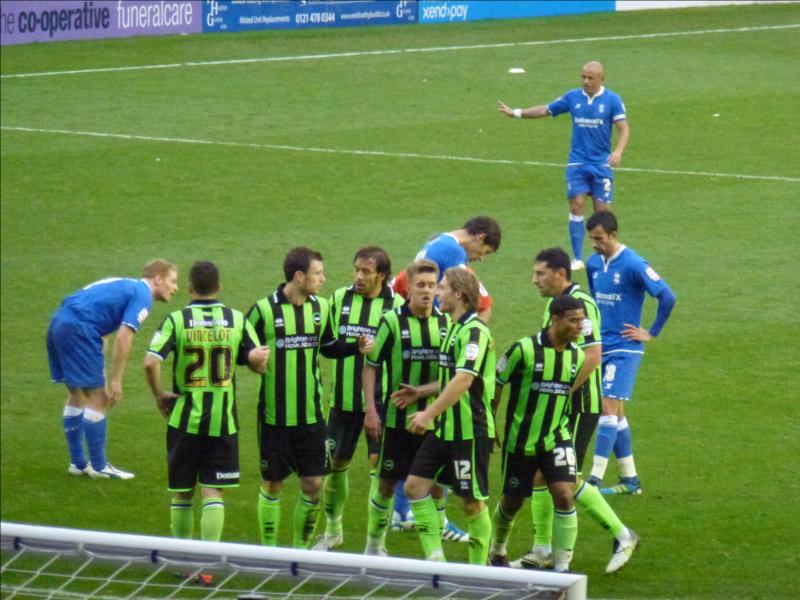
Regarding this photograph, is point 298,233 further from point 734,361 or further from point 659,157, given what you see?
point 734,361

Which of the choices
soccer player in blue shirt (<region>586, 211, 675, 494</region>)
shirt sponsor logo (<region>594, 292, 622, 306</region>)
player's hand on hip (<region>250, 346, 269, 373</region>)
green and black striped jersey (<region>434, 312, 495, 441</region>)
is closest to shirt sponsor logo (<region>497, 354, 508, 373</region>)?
green and black striped jersey (<region>434, 312, 495, 441</region>)

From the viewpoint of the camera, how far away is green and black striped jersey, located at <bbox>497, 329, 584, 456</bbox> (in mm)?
7348

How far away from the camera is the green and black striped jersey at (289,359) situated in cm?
775

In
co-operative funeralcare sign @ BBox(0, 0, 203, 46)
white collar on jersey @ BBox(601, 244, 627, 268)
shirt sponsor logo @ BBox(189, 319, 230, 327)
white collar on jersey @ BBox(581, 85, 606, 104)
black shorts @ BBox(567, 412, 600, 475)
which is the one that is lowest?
black shorts @ BBox(567, 412, 600, 475)

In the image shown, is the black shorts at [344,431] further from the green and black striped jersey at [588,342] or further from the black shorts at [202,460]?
the green and black striped jersey at [588,342]

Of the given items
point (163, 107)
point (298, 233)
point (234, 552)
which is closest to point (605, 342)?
point (234, 552)

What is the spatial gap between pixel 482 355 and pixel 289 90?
1554 centimetres

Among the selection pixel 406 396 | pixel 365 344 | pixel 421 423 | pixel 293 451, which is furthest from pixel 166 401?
pixel 421 423

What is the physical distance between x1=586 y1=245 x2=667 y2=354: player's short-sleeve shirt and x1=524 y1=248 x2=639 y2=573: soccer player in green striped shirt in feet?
2.85

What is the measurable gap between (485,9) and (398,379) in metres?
21.2

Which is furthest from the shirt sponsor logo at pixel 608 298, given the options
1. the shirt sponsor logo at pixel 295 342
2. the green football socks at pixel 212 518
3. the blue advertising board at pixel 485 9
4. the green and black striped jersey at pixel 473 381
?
the blue advertising board at pixel 485 9

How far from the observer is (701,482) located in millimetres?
9141

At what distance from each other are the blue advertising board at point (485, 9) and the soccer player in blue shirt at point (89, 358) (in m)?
19.2

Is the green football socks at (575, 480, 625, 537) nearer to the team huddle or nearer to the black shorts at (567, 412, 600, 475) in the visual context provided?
the team huddle
